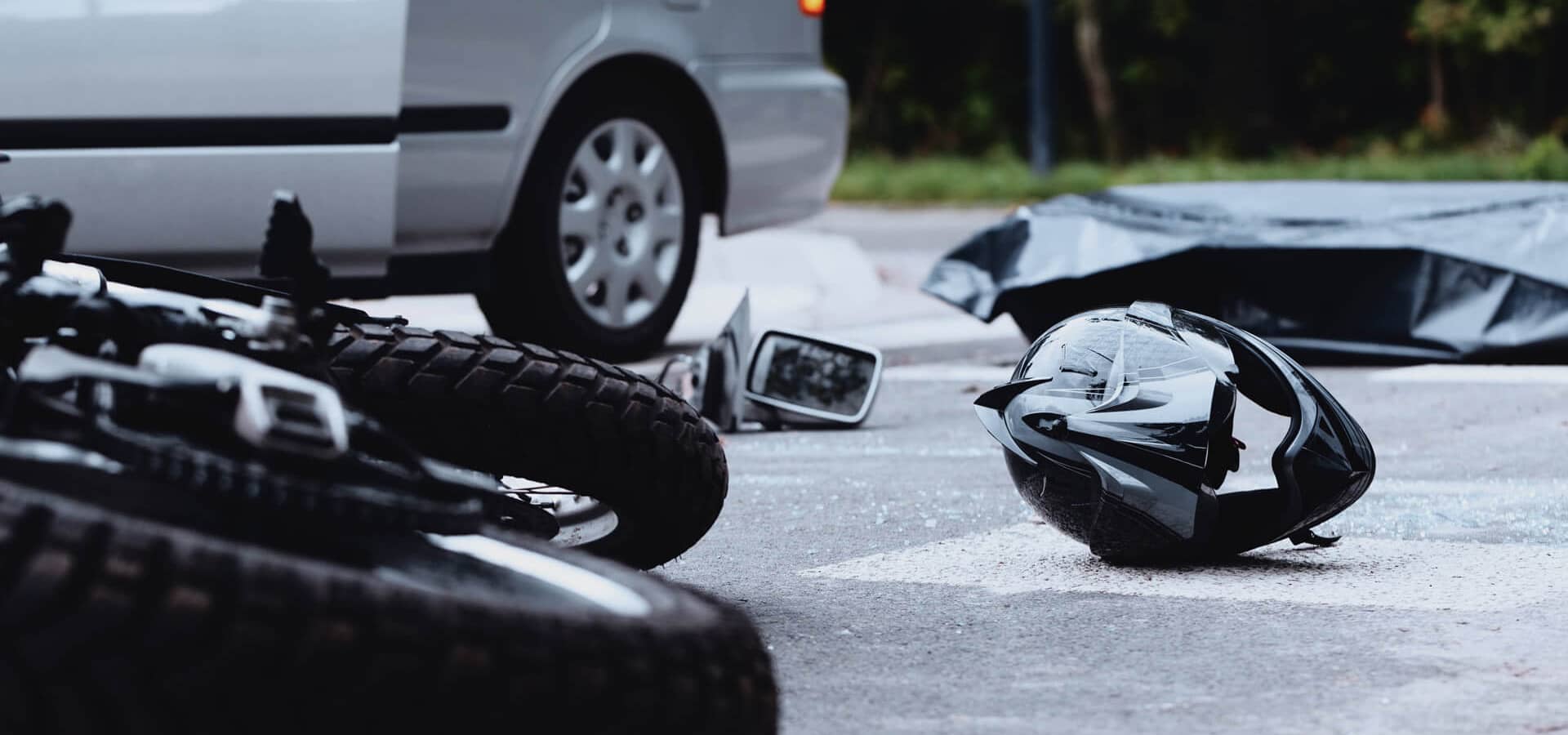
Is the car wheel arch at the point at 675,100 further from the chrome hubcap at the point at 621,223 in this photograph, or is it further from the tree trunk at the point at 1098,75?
the tree trunk at the point at 1098,75

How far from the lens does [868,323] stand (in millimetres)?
7832

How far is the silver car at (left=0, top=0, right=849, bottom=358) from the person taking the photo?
5328mm

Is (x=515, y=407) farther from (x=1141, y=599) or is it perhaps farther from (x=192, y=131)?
(x=192, y=131)

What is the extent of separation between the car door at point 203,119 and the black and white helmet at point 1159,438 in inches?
104

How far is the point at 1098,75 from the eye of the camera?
25969 millimetres

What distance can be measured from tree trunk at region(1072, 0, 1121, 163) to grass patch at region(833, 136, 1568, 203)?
493 centimetres

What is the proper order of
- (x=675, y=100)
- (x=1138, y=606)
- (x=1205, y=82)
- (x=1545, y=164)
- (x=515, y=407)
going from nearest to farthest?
(x=515, y=407), (x=1138, y=606), (x=675, y=100), (x=1545, y=164), (x=1205, y=82)

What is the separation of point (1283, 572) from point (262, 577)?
2.12 metres

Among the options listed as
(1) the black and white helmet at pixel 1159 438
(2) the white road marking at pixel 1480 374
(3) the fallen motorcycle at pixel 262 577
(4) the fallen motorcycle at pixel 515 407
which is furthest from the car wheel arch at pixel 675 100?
(3) the fallen motorcycle at pixel 262 577

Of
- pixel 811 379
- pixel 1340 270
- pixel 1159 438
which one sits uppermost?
pixel 1159 438

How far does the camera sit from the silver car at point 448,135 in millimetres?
5328

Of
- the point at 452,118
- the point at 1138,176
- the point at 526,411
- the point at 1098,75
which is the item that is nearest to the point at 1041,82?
the point at 1138,176

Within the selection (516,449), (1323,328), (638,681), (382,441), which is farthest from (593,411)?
(1323,328)

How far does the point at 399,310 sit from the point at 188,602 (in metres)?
6.37
